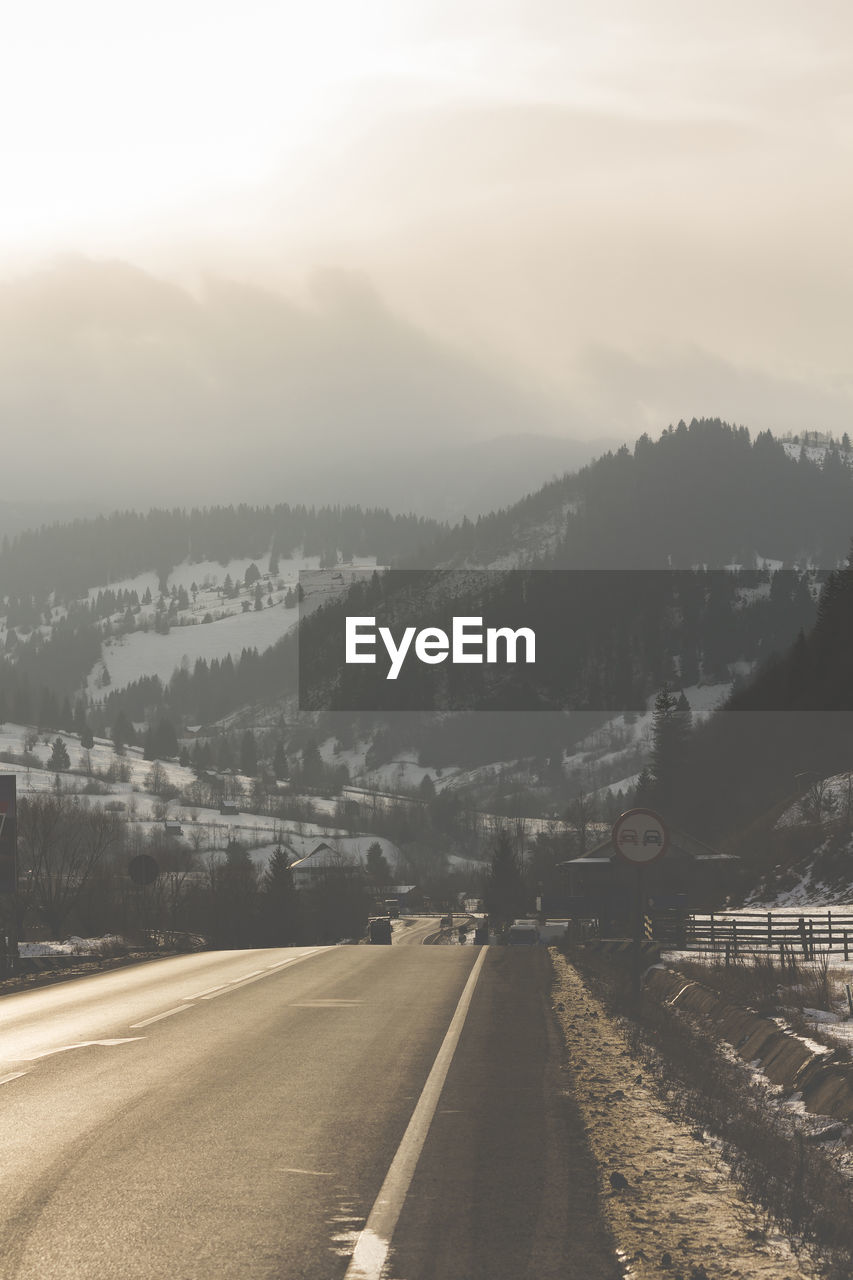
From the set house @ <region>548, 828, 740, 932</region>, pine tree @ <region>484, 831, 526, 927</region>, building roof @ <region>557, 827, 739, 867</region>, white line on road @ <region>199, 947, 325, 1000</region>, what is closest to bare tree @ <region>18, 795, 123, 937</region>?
house @ <region>548, 828, 740, 932</region>

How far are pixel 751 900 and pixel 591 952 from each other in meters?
46.3

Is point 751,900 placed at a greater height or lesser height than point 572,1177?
lesser

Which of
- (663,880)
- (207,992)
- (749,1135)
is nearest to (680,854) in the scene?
(663,880)

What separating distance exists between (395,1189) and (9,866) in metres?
38.1

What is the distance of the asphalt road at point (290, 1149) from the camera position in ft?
22.7

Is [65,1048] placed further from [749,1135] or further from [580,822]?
[580,822]

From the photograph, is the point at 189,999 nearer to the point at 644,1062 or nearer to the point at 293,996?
the point at 293,996

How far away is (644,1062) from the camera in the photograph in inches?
574

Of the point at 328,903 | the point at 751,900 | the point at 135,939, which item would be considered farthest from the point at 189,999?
the point at 328,903

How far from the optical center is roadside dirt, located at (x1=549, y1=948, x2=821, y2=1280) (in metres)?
6.82

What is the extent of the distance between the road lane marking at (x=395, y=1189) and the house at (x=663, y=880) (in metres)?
62.8

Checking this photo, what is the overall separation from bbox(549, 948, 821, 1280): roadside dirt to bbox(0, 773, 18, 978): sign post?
24073mm

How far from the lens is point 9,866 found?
1725 inches

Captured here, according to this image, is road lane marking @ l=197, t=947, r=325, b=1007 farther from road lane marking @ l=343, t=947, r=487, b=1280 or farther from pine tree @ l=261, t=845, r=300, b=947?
pine tree @ l=261, t=845, r=300, b=947
